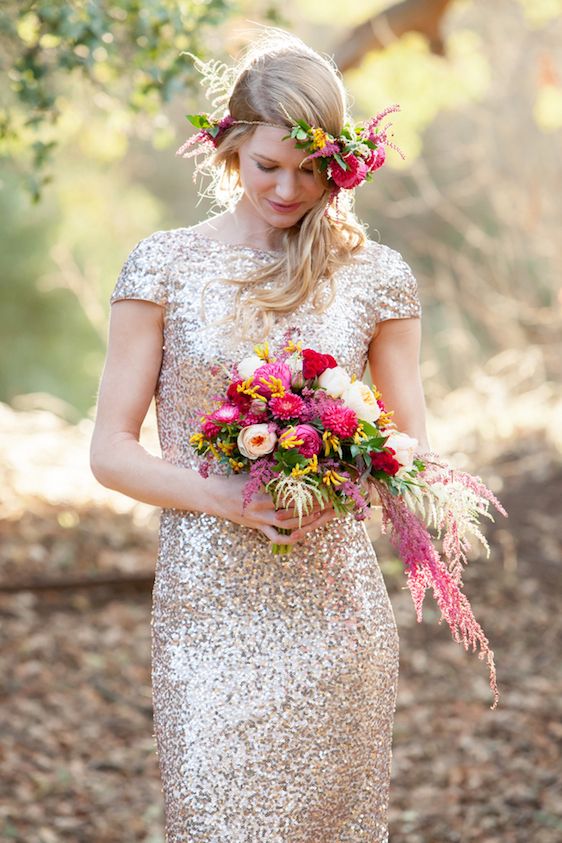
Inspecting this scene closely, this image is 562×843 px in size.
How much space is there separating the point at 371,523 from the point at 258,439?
5711 mm

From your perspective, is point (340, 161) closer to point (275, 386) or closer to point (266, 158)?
point (266, 158)

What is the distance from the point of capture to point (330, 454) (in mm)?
2293

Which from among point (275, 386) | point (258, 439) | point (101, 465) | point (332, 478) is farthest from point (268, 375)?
point (101, 465)

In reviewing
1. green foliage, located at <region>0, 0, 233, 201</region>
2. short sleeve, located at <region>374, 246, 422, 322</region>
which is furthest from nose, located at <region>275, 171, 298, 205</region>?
green foliage, located at <region>0, 0, 233, 201</region>

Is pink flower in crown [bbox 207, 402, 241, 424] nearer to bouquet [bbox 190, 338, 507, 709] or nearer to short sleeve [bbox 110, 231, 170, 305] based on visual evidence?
bouquet [bbox 190, 338, 507, 709]

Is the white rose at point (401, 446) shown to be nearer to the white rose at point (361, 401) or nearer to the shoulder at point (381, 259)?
the white rose at point (361, 401)

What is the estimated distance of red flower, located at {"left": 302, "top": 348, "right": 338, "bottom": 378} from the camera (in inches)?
92.3

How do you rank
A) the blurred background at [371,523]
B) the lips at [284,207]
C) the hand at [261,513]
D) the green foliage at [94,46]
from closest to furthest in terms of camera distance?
1. the hand at [261,513]
2. the lips at [284,207]
3. the green foliage at [94,46]
4. the blurred background at [371,523]

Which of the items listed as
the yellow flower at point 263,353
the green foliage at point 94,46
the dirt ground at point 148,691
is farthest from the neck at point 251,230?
the dirt ground at point 148,691

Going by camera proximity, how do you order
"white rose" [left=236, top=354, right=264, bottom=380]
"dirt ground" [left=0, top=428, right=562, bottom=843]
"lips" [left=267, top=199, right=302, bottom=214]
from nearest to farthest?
"white rose" [left=236, top=354, right=264, bottom=380] → "lips" [left=267, top=199, right=302, bottom=214] → "dirt ground" [left=0, top=428, right=562, bottom=843]

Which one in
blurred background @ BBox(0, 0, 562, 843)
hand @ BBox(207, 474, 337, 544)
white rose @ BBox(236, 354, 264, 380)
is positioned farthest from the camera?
blurred background @ BBox(0, 0, 562, 843)

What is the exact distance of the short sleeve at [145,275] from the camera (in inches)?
102

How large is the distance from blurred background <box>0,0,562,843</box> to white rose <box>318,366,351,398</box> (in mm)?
2145

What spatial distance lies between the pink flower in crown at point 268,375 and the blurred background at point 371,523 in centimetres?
218
